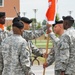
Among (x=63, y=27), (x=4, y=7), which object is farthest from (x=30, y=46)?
(x=4, y=7)

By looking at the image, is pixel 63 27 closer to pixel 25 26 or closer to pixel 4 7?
pixel 25 26

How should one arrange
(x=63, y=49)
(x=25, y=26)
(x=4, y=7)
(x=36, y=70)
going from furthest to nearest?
(x=4, y=7), (x=36, y=70), (x=25, y=26), (x=63, y=49)

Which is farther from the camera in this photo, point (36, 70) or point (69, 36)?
point (36, 70)

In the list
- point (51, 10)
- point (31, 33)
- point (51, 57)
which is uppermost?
point (51, 10)

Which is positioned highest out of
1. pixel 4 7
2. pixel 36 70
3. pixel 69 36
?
pixel 4 7

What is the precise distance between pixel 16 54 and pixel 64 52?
0.89 metres

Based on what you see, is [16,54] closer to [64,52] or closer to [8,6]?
[64,52]

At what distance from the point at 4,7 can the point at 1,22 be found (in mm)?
64060

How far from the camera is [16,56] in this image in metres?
9.54

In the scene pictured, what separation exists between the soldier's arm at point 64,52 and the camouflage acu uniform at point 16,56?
0.63 meters

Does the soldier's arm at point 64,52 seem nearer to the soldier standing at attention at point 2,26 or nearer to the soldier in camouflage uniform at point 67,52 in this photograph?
the soldier in camouflage uniform at point 67,52

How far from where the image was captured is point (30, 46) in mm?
10750

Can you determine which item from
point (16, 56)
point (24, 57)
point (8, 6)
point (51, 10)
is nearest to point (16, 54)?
point (16, 56)

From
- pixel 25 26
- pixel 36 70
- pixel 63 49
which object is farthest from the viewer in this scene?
pixel 36 70
